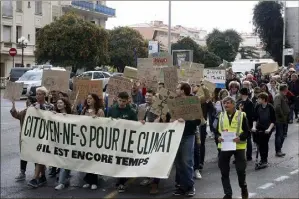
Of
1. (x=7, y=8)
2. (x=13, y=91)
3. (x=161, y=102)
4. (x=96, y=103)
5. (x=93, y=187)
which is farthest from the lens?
(x=7, y=8)

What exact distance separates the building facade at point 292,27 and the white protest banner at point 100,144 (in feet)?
176

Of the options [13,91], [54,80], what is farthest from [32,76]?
[13,91]

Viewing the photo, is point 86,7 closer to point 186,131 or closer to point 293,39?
point 293,39

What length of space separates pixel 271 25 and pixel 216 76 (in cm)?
5035

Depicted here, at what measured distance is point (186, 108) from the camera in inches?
285

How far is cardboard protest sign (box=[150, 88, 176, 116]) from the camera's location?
7594 mm

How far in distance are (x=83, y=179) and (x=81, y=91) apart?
5.23 feet

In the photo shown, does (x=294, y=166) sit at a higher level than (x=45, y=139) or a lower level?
lower

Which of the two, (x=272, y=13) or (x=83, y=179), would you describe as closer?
(x=83, y=179)

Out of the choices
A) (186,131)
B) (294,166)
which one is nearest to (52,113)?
(186,131)

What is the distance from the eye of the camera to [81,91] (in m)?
9.09

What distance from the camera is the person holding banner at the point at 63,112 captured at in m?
7.95

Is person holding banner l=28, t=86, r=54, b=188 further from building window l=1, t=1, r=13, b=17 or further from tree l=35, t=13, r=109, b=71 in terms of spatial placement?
building window l=1, t=1, r=13, b=17

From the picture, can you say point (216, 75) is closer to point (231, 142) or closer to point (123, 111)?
point (123, 111)
